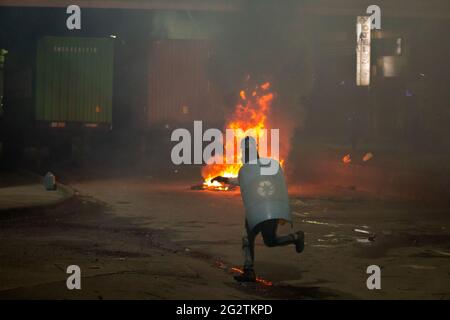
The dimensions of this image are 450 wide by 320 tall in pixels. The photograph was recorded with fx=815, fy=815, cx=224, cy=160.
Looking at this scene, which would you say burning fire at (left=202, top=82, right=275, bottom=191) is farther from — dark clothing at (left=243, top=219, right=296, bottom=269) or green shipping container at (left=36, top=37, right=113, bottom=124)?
dark clothing at (left=243, top=219, right=296, bottom=269)

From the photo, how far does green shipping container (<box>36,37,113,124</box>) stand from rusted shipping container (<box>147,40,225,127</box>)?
1.70 m

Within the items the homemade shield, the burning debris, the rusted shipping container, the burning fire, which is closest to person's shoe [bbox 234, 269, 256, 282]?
the homemade shield

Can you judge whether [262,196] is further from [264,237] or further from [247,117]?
[247,117]

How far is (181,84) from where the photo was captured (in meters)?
29.8

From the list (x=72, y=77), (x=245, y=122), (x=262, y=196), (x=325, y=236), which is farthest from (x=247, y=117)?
(x=262, y=196)

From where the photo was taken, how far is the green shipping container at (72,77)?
96.3ft

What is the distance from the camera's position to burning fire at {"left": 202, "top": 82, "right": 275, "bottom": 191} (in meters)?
23.2

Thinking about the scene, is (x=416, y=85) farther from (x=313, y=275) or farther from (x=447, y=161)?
(x=313, y=275)

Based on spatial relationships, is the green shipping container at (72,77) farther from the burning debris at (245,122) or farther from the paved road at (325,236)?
the paved road at (325,236)

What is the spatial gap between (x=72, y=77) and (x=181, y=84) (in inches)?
155

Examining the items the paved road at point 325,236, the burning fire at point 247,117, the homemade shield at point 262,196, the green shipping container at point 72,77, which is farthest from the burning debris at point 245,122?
the homemade shield at point 262,196
